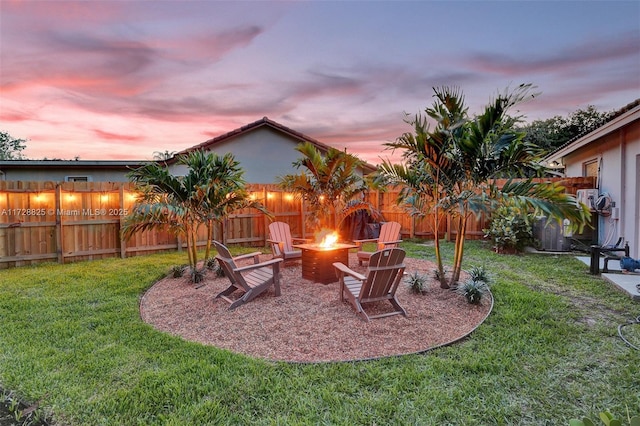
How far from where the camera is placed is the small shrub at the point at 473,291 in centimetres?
460

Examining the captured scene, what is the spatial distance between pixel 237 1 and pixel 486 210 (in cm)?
622

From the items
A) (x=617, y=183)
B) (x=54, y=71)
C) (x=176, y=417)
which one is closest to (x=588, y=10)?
(x=617, y=183)

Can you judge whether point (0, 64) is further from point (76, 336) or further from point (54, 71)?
point (76, 336)

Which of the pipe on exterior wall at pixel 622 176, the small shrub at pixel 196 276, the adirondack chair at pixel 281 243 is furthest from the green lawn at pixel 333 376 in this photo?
the pipe on exterior wall at pixel 622 176

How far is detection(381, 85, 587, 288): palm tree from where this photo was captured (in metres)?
4.22

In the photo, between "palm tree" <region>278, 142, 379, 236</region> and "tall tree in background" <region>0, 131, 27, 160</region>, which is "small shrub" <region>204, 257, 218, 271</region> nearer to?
"palm tree" <region>278, 142, 379, 236</region>

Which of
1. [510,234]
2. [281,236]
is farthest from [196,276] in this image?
[510,234]

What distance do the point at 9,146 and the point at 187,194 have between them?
2791 centimetres

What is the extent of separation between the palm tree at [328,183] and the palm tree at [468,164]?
98.1 inches

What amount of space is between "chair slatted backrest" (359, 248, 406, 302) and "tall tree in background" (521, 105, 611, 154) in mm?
23394

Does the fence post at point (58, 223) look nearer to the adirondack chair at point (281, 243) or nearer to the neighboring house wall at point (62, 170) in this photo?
the neighboring house wall at point (62, 170)

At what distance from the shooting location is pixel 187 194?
20.2 ft

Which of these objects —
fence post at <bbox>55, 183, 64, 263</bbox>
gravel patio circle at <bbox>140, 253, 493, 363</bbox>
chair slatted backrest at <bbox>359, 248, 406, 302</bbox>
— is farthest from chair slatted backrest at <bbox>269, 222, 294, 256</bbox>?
fence post at <bbox>55, 183, 64, 263</bbox>

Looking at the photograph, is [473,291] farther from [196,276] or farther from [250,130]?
[250,130]
